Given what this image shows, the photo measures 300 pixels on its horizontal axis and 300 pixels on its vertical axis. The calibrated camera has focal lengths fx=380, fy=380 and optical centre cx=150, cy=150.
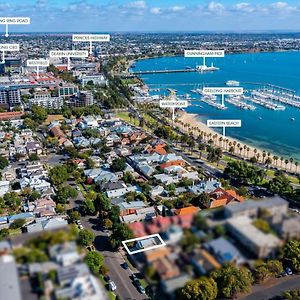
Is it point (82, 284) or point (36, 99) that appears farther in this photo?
point (36, 99)

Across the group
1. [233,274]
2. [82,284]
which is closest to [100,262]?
[233,274]

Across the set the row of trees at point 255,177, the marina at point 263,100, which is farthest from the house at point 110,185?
the marina at point 263,100

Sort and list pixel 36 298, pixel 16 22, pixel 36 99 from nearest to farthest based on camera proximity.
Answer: pixel 36 298 → pixel 16 22 → pixel 36 99

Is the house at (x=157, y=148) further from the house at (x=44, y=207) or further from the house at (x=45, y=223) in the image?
the house at (x=45, y=223)

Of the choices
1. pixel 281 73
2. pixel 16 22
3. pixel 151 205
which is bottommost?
pixel 151 205

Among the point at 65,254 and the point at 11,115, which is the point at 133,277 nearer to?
the point at 65,254

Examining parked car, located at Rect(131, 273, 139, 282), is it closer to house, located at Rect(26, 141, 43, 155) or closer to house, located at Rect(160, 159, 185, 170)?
house, located at Rect(160, 159, 185, 170)

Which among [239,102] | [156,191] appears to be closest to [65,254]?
[156,191]

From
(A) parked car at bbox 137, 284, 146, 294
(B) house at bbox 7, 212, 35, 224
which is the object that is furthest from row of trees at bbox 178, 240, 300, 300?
(B) house at bbox 7, 212, 35, 224

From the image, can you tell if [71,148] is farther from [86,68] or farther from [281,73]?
[281,73]
